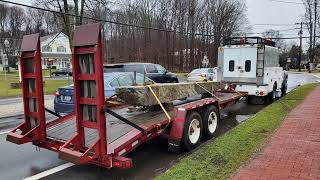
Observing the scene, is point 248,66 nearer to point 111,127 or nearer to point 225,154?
point 225,154

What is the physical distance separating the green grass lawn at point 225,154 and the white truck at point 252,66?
5.15 meters

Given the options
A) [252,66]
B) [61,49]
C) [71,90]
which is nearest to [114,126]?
[71,90]

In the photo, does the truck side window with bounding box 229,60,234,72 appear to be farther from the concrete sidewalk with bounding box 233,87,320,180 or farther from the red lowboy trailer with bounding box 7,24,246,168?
the red lowboy trailer with bounding box 7,24,246,168

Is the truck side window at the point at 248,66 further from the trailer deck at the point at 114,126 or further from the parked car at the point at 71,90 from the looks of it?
the trailer deck at the point at 114,126

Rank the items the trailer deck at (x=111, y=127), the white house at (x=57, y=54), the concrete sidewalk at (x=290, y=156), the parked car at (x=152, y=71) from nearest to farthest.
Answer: the concrete sidewalk at (x=290, y=156)
the trailer deck at (x=111, y=127)
the parked car at (x=152, y=71)
the white house at (x=57, y=54)

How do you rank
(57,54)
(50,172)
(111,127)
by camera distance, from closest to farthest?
1. (50,172)
2. (111,127)
3. (57,54)

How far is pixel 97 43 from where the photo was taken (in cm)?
503

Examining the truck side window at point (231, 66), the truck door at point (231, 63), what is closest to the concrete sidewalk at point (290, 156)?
the truck door at point (231, 63)

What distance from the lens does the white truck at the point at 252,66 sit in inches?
559

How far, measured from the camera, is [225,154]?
21.0 ft

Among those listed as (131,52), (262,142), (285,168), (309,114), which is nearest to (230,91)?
(309,114)

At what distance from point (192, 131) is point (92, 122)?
2.82 metres

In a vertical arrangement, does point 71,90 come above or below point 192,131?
above

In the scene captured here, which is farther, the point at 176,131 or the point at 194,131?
the point at 194,131
